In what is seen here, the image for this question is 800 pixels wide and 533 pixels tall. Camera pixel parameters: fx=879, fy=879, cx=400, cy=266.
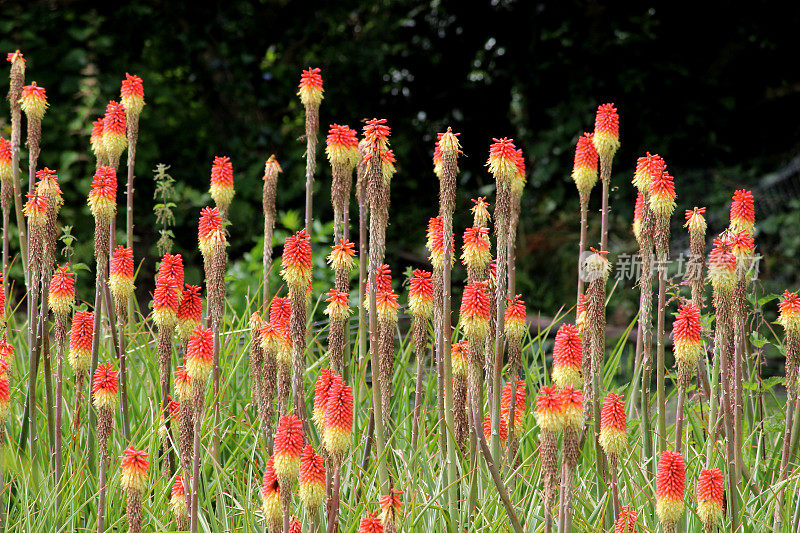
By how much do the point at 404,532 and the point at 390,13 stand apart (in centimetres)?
637

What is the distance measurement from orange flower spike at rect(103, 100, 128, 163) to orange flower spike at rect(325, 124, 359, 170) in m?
0.88

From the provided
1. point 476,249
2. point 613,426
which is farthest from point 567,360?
point 476,249

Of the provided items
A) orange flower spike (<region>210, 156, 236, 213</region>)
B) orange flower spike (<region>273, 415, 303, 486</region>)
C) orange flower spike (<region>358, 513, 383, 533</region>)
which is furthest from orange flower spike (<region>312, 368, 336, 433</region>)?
orange flower spike (<region>210, 156, 236, 213</region>)

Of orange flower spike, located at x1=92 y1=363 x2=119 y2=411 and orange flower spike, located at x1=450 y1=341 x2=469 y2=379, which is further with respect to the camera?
orange flower spike, located at x1=450 y1=341 x2=469 y2=379

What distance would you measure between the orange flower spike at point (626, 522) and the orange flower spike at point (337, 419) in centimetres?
68

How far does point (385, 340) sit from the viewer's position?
7.73 feet

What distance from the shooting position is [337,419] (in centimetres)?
187

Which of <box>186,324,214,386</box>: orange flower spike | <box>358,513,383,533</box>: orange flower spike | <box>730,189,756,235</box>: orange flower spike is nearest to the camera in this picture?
<box>358,513,383,533</box>: orange flower spike

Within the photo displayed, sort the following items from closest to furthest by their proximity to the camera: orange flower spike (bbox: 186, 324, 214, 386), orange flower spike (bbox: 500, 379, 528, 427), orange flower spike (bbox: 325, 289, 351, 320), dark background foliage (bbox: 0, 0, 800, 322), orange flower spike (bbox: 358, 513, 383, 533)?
orange flower spike (bbox: 358, 513, 383, 533)
orange flower spike (bbox: 186, 324, 214, 386)
orange flower spike (bbox: 325, 289, 351, 320)
orange flower spike (bbox: 500, 379, 528, 427)
dark background foliage (bbox: 0, 0, 800, 322)

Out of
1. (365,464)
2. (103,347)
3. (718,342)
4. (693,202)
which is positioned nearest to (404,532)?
(365,464)

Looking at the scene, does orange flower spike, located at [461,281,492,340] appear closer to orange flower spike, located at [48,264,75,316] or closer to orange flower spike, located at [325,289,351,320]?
orange flower spike, located at [325,289,351,320]

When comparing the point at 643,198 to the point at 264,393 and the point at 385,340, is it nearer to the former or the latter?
the point at 385,340

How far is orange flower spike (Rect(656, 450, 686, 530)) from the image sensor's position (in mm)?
1948

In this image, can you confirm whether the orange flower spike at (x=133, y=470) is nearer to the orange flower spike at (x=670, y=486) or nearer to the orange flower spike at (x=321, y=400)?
the orange flower spike at (x=321, y=400)
